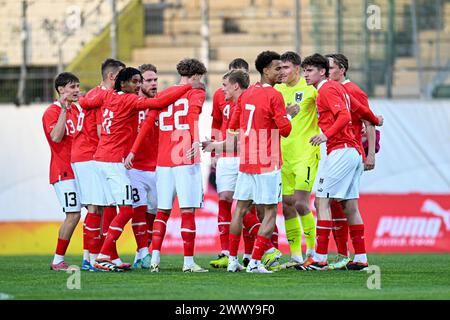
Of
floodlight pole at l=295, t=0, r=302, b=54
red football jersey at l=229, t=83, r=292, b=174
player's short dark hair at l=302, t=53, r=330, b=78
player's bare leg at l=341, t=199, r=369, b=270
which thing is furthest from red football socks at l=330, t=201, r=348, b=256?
floodlight pole at l=295, t=0, r=302, b=54

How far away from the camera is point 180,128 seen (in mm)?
11602

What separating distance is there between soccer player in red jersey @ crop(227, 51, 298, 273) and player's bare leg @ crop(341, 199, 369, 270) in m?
0.98

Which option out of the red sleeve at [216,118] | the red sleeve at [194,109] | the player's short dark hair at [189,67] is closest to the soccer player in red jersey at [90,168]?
the player's short dark hair at [189,67]

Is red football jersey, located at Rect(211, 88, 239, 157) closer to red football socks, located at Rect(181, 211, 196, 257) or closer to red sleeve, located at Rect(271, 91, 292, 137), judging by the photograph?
red football socks, located at Rect(181, 211, 196, 257)

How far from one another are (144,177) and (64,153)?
995mm

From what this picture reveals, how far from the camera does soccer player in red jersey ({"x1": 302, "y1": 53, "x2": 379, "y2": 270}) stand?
1163 centimetres

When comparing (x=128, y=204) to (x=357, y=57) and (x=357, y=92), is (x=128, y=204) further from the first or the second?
(x=357, y=57)

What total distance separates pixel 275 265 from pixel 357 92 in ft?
7.27

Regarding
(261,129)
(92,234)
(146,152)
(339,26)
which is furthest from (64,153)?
(339,26)

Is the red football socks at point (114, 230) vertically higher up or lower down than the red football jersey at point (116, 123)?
lower down

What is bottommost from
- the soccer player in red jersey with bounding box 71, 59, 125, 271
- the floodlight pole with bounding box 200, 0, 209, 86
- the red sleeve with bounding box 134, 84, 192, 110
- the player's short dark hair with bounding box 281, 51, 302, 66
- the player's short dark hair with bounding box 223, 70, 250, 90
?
the soccer player in red jersey with bounding box 71, 59, 125, 271

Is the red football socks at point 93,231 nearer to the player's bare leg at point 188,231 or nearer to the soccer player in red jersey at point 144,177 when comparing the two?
the soccer player in red jersey at point 144,177

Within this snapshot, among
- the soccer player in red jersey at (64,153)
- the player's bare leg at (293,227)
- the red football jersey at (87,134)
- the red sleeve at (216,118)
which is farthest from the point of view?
the red sleeve at (216,118)

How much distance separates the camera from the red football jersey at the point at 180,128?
11523 millimetres
